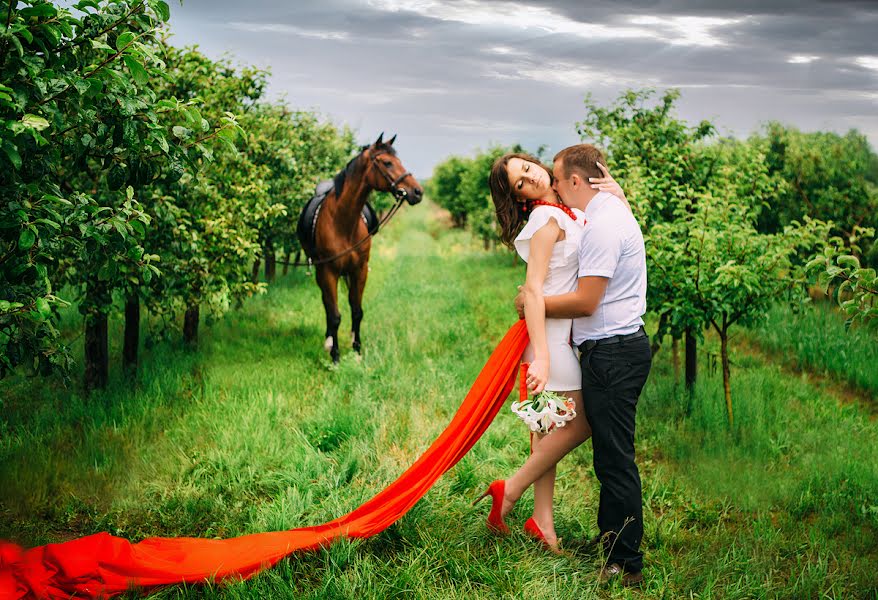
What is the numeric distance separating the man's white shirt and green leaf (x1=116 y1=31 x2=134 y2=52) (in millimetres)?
2238

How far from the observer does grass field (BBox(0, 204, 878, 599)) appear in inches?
132

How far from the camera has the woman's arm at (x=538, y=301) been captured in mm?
3156

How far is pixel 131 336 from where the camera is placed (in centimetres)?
690

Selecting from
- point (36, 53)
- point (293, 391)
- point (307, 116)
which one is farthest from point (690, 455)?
point (307, 116)

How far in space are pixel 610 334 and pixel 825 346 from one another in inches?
243

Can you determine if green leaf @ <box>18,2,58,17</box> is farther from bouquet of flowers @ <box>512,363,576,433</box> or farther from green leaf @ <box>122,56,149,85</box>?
bouquet of flowers @ <box>512,363,576,433</box>

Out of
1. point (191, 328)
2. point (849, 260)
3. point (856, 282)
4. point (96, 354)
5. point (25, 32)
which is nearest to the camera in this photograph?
point (25, 32)

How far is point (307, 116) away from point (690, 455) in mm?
12530

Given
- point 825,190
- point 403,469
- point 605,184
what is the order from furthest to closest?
point 825,190
point 403,469
point 605,184

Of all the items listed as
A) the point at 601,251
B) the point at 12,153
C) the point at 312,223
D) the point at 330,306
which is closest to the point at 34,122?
the point at 12,153

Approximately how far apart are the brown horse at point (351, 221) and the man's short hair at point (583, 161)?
4442 millimetres

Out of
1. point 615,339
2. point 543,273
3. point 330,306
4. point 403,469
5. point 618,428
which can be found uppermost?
point 543,273

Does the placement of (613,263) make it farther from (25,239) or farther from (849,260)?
(25,239)

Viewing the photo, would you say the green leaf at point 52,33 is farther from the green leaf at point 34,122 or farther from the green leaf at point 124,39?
the green leaf at point 34,122
